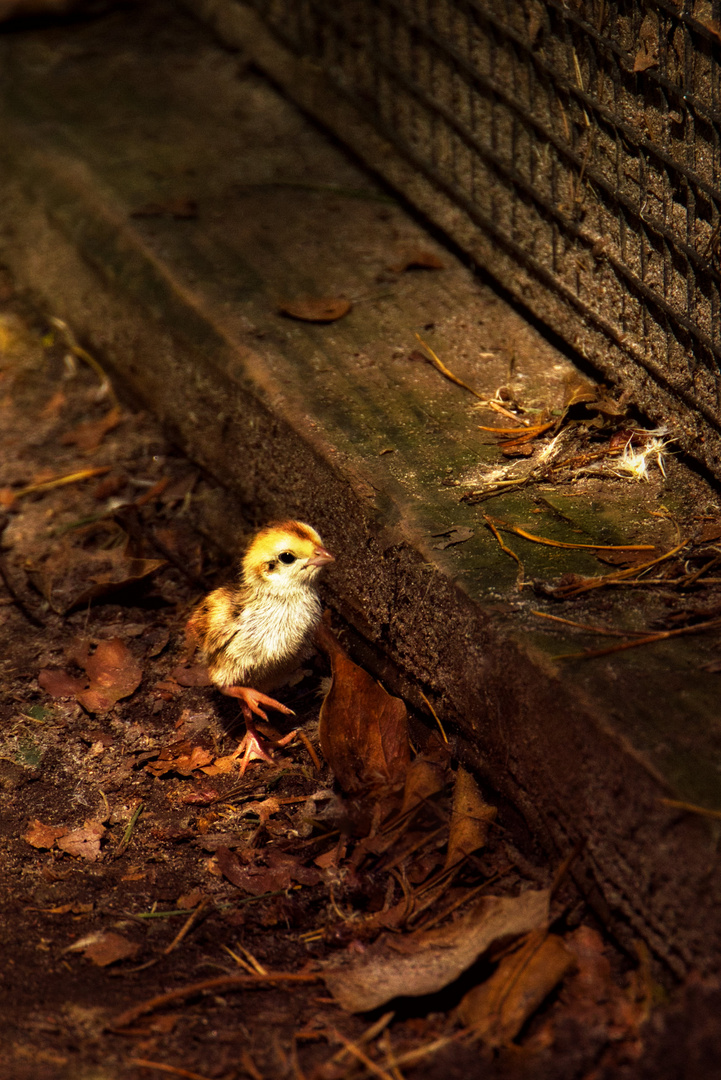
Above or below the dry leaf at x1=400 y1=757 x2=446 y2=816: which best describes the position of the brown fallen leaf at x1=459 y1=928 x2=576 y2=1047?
above

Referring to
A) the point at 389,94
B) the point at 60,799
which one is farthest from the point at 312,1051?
the point at 389,94

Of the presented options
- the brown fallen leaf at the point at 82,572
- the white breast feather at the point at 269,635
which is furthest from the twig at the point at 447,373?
the brown fallen leaf at the point at 82,572

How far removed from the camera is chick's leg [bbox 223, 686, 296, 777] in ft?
14.7

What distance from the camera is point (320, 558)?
14.7 feet

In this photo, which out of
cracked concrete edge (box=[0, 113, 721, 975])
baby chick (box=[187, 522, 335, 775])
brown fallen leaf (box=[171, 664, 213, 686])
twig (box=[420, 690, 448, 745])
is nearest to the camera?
cracked concrete edge (box=[0, 113, 721, 975])

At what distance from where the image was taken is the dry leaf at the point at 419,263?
5.83 m

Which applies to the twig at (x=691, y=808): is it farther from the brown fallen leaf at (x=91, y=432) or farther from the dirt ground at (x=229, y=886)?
the brown fallen leaf at (x=91, y=432)

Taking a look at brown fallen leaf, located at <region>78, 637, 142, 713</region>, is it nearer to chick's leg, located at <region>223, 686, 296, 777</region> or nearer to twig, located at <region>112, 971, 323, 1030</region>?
chick's leg, located at <region>223, 686, 296, 777</region>

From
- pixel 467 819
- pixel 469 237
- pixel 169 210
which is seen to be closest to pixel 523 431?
pixel 469 237

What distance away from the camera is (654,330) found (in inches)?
180

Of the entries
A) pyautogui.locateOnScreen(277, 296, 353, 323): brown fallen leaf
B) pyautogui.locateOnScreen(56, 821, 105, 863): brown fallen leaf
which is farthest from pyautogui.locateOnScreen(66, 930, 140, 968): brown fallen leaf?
pyautogui.locateOnScreen(277, 296, 353, 323): brown fallen leaf

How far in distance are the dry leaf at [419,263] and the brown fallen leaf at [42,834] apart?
323 centimetres

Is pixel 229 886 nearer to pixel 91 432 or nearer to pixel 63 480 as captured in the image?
pixel 63 480

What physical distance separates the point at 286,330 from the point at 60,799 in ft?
7.93
